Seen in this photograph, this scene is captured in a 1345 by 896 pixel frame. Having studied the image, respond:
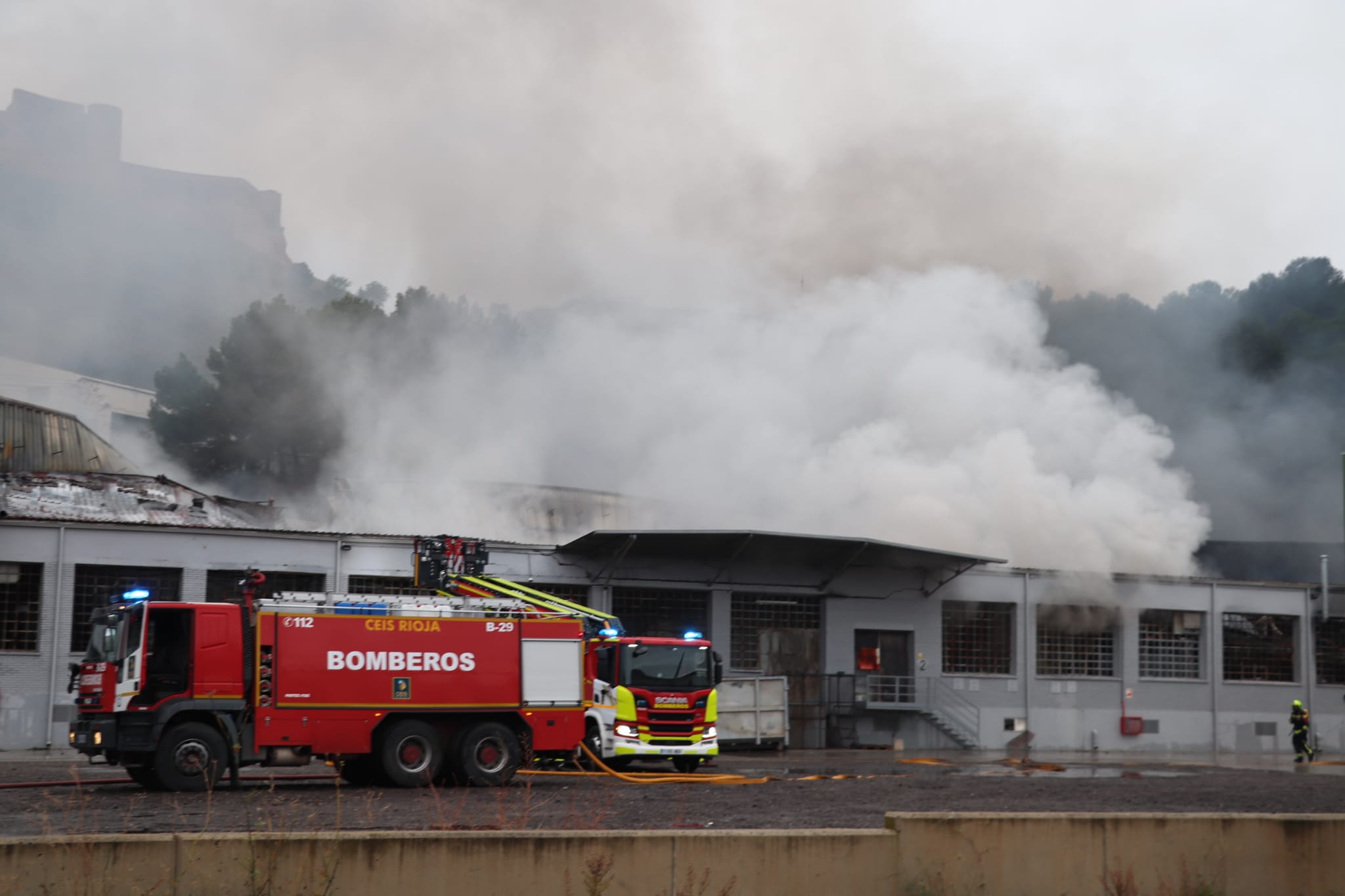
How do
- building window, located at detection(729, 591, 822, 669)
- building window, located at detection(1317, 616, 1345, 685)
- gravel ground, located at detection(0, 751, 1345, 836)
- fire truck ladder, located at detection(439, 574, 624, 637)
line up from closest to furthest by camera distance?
gravel ground, located at detection(0, 751, 1345, 836) < fire truck ladder, located at detection(439, 574, 624, 637) < building window, located at detection(729, 591, 822, 669) < building window, located at detection(1317, 616, 1345, 685)

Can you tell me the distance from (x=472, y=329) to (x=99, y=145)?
43.3 m

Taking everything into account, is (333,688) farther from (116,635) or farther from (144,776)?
(116,635)

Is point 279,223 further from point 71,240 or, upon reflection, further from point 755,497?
point 755,497

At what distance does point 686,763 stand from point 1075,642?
16.5 m

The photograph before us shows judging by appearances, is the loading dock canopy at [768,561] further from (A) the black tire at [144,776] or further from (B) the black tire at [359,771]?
(A) the black tire at [144,776]

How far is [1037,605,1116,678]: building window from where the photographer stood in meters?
34.6

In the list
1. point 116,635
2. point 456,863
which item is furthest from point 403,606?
point 456,863

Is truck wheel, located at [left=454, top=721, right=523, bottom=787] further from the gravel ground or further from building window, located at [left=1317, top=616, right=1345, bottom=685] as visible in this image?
building window, located at [left=1317, top=616, right=1345, bottom=685]

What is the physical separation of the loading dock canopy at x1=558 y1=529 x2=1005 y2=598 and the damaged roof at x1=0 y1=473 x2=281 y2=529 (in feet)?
28.0

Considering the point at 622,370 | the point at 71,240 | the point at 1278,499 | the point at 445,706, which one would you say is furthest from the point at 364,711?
the point at 71,240

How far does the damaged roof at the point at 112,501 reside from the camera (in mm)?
29188

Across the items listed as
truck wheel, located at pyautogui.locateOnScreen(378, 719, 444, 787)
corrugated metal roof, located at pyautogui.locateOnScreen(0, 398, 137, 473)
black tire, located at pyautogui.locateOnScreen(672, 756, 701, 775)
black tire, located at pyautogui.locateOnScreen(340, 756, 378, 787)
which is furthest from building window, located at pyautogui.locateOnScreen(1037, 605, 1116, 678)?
corrugated metal roof, located at pyautogui.locateOnScreen(0, 398, 137, 473)

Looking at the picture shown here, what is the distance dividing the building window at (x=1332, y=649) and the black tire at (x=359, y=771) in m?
30.0

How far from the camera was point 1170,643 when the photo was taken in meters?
35.8
